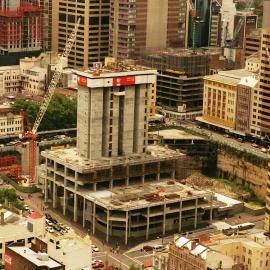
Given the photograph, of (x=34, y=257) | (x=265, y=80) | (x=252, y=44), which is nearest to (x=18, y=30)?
(x=252, y=44)

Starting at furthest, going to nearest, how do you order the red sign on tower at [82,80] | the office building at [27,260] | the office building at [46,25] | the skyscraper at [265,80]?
the office building at [46,25] → the skyscraper at [265,80] → the red sign on tower at [82,80] → the office building at [27,260]

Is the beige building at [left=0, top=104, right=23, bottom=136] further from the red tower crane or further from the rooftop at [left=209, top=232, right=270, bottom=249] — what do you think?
the rooftop at [left=209, top=232, right=270, bottom=249]

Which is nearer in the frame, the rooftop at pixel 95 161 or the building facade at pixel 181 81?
the rooftop at pixel 95 161

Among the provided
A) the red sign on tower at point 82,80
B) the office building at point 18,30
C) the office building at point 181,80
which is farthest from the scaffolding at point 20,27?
the red sign on tower at point 82,80

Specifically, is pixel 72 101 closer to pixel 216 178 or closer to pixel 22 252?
pixel 216 178

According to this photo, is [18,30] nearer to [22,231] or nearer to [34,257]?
[22,231]

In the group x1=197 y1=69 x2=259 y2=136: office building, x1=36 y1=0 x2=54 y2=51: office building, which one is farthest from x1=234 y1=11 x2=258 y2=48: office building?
x1=36 y1=0 x2=54 y2=51: office building

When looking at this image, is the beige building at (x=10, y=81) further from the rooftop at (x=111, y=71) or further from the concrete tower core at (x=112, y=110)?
the concrete tower core at (x=112, y=110)
